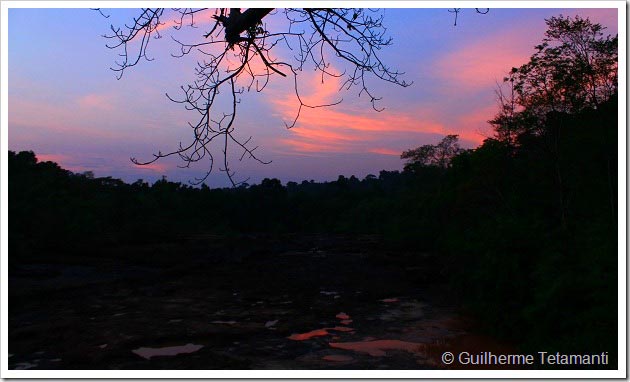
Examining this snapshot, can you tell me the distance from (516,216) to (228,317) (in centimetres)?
596

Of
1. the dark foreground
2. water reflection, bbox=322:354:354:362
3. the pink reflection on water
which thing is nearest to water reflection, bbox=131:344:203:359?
the dark foreground

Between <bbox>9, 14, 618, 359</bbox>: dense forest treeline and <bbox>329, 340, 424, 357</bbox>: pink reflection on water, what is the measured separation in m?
1.52

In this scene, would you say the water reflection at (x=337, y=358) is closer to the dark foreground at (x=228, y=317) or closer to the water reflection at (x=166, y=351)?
the dark foreground at (x=228, y=317)

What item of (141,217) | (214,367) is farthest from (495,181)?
(141,217)

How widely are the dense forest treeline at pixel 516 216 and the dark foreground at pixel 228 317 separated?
39.2 inches

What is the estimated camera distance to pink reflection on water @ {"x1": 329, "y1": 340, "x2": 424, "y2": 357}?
24.6ft

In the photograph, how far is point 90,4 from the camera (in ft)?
14.2

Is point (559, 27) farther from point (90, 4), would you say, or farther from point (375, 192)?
point (375, 192)

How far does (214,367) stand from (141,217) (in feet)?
83.6

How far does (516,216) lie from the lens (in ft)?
35.8

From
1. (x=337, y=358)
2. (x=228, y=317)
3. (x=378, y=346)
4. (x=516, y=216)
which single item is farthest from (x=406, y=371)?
(x=516, y=216)

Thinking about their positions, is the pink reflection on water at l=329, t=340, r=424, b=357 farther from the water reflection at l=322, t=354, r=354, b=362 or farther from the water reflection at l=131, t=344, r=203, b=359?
the water reflection at l=131, t=344, r=203, b=359

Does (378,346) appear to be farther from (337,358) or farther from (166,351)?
(166,351)

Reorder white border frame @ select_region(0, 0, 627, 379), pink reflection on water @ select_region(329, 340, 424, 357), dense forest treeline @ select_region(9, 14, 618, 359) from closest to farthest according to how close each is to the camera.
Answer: white border frame @ select_region(0, 0, 627, 379) < dense forest treeline @ select_region(9, 14, 618, 359) < pink reflection on water @ select_region(329, 340, 424, 357)
